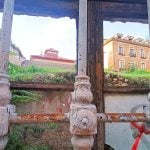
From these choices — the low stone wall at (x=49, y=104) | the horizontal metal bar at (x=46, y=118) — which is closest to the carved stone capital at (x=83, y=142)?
the horizontal metal bar at (x=46, y=118)

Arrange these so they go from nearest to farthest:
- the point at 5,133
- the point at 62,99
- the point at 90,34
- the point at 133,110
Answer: the point at 5,133
the point at 90,34
the point at 133,110
the point at 62,99

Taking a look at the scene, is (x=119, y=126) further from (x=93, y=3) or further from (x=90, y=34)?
(x=93, y=3)

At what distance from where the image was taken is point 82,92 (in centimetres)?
142

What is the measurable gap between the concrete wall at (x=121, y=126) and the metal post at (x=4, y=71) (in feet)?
4.77

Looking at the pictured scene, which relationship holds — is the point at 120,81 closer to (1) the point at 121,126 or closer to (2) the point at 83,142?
(1) the point at 121,126

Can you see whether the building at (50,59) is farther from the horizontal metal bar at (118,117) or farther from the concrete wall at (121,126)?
the horizontal metal bar at (118,117)

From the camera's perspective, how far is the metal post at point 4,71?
1.35m

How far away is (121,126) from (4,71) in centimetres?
164

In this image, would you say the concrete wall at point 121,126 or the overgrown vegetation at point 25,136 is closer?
the concrete wall at point 121,126

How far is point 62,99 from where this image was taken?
375cm

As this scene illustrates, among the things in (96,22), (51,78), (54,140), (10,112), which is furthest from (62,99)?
(10,112)

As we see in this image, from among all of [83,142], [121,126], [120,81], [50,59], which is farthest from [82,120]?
[50,59]

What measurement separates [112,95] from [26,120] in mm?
1467

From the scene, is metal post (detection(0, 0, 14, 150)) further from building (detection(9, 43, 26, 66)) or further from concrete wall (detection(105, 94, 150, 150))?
building (detection(9, 43, 26, 66))
